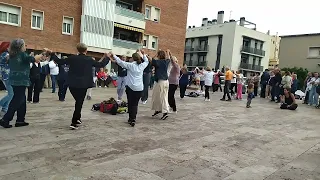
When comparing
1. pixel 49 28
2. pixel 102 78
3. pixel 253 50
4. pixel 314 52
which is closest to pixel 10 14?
pixel 49 28

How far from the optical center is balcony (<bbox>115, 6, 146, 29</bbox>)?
94.4ft

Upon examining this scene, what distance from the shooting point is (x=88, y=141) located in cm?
548

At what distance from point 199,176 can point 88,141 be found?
7.68 feet

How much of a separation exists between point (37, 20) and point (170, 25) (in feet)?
50.2

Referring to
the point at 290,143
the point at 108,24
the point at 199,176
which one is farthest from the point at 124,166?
the point at 108,24

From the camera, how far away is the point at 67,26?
2555cm

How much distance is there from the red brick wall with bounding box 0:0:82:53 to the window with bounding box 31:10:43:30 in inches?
12.1

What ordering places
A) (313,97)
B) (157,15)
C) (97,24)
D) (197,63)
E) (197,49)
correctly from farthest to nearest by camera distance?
1. (197,63)
2. (197,49)
3. (157,15)
4. (97,24)
5. (313,97)

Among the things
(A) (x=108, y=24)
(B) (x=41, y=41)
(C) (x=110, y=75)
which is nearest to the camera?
(C) (x=110, y=75)

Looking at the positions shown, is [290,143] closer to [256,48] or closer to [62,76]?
[62,76]

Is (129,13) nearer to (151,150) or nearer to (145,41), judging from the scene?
(145,41)

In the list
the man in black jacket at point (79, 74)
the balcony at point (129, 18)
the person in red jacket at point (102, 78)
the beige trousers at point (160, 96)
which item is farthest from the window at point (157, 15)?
the man in black jacket at point (79, 74)

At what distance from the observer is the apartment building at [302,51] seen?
35.4 m

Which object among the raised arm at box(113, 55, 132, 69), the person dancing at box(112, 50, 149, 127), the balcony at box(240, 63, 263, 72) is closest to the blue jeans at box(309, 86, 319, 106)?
the person dancing at box(112, 50, 149, 127)
